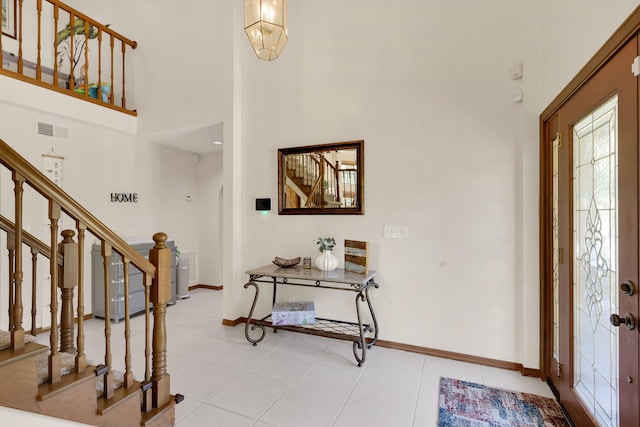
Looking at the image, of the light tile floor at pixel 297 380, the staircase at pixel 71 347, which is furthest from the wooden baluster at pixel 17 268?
the light tile floor at pixel 297 380

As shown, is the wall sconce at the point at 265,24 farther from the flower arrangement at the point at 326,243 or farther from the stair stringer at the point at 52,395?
the stair stringer at the point at 52,395

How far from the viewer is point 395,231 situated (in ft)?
10.7

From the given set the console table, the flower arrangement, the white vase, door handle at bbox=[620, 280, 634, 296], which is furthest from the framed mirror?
door handle at bbox=[620, 280, 634, 296]

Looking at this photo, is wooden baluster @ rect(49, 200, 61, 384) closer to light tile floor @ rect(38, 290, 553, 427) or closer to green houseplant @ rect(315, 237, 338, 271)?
light tile floor @ rect(38, 290, 553, 427)

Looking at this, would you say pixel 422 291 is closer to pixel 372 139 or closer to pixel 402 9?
pixel 372 139

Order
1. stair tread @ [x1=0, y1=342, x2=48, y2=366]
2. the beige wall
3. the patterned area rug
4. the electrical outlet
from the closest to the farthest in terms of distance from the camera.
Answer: stair tread @ [x1=0, y1=342, x2=48, y2=366], the patterned area rug, the beige wall, the electrical outlet

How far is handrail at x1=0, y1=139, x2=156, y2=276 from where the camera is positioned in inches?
52.1

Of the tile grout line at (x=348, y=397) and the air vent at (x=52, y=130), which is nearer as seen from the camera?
the tile grout line at (x=348, y=397)

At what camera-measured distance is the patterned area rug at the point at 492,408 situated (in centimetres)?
212

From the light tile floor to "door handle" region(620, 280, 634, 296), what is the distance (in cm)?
142

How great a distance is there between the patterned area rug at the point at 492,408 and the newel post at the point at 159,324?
1791mm

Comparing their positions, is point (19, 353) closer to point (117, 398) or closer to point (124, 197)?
point (117, 398)

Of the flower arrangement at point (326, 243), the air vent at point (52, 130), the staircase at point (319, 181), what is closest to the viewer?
the flower arrangement at point (326, 243)

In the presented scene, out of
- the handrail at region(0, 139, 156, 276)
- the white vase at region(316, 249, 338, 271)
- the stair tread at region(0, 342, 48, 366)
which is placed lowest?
the stair tread at region(0, 342, 48, 366)
